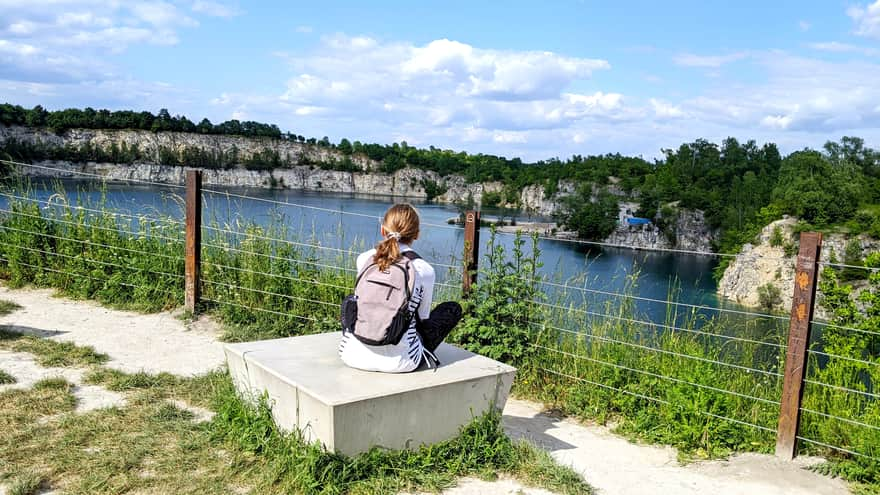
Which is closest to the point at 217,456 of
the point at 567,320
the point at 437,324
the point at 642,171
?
the point at 437,324

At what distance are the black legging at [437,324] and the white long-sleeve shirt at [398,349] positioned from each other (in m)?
0.14

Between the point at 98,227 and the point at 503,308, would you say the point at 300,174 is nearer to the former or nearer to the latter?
the point at 98,227

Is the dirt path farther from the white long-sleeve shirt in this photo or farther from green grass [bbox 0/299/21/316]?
the white long-sleeve shirt

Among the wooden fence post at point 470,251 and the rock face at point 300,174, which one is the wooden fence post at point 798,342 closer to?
the wooden fence post at point 470,251

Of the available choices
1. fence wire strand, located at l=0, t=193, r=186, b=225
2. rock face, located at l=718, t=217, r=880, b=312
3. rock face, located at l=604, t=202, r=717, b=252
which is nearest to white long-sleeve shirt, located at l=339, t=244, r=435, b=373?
fence wire strand, located at l=0, t=193, r=186, b=225

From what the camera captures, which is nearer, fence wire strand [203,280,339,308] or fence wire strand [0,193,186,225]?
fence wire strand [203,280,339,308]

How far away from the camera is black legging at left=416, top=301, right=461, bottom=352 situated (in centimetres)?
400

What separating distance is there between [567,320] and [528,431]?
146cm

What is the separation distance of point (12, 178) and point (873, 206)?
8619 centimetres

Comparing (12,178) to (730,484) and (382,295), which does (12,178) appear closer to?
(382,295)

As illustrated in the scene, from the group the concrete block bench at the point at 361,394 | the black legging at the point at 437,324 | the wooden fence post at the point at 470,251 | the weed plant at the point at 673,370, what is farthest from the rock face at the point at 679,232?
the concrete block bench at the point at 361,394

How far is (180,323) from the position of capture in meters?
6.93

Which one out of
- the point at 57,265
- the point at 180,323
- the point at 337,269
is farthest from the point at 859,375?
the point at 57,265

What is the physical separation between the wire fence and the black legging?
1.61 m
